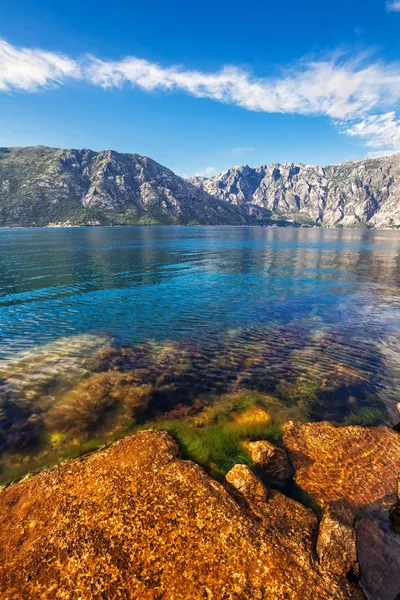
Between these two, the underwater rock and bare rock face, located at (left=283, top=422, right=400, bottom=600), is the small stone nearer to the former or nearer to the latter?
bare rock face, located at (left=283, top=422, right=400, bottom=600)

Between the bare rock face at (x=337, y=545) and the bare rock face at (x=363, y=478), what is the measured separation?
1.04 meters

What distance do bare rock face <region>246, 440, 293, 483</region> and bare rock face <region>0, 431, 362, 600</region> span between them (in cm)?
184

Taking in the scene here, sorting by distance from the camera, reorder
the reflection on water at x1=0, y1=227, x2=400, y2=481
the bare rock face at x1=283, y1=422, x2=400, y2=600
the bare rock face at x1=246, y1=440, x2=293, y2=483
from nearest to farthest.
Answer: the bare rock face at x1=283, y1=422, x2=400, y2=600
the bare rock face at x1=246, y1=440, x2=293, y2=483
the reflection on water at x1=0, y1=227, x2=400, y2=481

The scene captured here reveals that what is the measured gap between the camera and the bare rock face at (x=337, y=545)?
8.99 meters

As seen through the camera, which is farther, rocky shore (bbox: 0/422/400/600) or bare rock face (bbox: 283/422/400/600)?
bare rock face (bbox: 283/422/400/600)

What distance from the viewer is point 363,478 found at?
13.7 meters

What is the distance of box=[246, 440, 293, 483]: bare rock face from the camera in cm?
1387

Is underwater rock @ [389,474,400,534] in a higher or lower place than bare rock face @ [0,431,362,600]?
lower

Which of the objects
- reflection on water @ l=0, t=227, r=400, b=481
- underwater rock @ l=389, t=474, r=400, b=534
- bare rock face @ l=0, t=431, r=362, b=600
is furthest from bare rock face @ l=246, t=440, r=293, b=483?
underwater rock @ l=389, t=474, r=400, b=534

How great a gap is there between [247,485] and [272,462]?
291 cm

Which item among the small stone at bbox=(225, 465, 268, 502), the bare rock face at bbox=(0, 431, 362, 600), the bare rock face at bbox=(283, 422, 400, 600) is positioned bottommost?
the bare rock face at bbox=(283, 422, 400, 600)

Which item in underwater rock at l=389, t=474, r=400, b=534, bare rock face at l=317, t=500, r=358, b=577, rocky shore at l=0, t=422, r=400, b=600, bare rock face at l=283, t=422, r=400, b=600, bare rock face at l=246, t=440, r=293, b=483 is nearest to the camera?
rocky shore at l=0, t=422, r=400, b=600

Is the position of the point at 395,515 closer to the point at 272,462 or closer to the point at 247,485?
the point at 272,462

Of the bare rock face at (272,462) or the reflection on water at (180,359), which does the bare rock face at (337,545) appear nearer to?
the bare rock face at (272,462)
